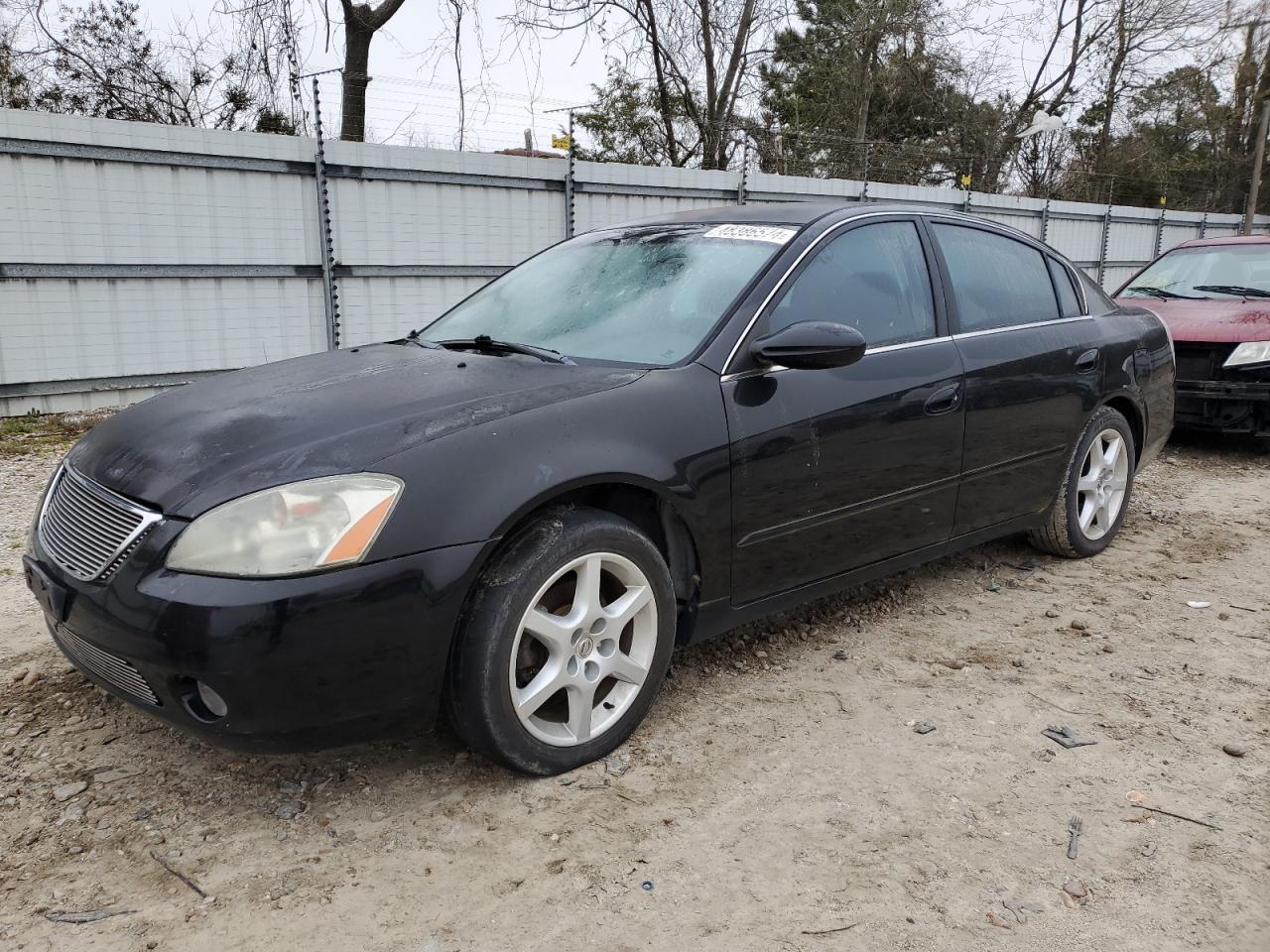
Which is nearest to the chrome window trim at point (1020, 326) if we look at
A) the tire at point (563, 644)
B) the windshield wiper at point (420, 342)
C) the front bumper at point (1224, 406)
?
the tire at point (563, 644)

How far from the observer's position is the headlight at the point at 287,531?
2.15 meters

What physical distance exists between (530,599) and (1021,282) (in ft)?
9.15

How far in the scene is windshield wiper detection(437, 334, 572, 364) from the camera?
303 centimetres

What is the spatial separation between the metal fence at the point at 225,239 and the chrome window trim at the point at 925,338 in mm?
6545

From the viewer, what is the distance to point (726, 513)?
2.84 metres

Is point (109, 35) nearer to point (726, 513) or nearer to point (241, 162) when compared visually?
point (241, 162)

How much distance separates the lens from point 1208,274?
25.0 feet

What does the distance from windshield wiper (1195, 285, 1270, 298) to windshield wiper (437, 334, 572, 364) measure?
251 inches

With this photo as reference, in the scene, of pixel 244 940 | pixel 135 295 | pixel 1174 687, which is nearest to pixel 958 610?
pixel 1174 687

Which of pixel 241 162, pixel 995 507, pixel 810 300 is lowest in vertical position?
pixel 995 507

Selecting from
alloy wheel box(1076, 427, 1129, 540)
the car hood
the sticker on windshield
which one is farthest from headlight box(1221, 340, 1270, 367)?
the car hood

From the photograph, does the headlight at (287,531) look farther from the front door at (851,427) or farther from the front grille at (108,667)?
the front door at (851,427)

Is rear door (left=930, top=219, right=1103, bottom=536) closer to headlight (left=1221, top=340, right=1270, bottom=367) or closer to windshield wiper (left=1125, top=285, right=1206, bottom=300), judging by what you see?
headlight (left=1221, top=340, right=1270, bottom=367)

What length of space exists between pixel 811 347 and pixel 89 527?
1.99 metres
